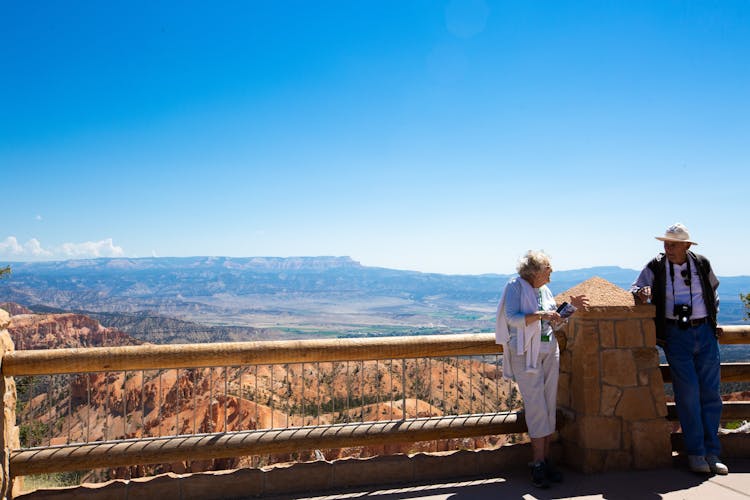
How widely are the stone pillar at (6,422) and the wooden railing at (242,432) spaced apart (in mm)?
67

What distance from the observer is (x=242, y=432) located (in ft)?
13.7

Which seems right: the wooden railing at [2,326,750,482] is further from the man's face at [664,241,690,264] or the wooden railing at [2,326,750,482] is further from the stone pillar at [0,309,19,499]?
the man's face at [664,241,690,264]

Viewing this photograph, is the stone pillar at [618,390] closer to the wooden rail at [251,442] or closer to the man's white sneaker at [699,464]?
the man's white sneaker at [699,464]

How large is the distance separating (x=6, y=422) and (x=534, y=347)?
3966mm

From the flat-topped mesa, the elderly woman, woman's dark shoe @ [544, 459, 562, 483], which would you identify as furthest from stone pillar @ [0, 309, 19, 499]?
the flat-topped mesa

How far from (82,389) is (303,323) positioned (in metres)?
161

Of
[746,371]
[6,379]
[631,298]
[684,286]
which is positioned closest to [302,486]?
[6,379]

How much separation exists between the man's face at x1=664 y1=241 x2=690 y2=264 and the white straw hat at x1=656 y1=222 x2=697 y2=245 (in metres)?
0.05

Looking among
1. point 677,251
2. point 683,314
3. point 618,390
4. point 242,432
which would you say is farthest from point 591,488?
point 242,432

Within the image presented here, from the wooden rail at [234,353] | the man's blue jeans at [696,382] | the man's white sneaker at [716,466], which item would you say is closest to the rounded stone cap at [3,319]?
the wooden rail at [234,353]

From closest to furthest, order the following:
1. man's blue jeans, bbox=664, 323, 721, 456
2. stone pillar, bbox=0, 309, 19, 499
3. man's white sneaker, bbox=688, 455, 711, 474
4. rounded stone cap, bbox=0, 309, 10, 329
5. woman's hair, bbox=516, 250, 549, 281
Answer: stone pillar, bbox=0, 309, 19, 499
rounded stone cap, bbox=0, 309, 10, 329
woman's hair, bbox=516, 250, 549, 281
man's white sneaker, bbox=688, 455, 711, 474
man's blue jeans, bbox=664, 323, 721, 456

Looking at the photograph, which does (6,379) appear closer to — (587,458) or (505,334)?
(505,334)

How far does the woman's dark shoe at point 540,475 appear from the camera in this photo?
413cm

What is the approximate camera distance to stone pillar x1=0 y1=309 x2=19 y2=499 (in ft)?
12.2
